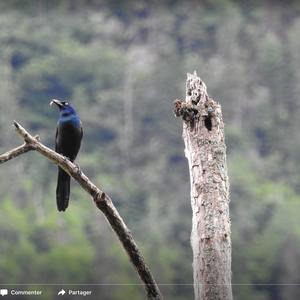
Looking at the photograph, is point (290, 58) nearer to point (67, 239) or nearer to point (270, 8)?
point (270, 8)

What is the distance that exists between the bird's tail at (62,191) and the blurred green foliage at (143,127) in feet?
5.29

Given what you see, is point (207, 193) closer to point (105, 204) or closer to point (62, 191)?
point (105, 204)

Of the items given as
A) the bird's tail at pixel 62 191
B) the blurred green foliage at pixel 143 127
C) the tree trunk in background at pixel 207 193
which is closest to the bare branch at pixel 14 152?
the tree trunk in background at pixel 207 193

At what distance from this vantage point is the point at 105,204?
3.49 meters

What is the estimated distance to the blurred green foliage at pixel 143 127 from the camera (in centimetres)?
661

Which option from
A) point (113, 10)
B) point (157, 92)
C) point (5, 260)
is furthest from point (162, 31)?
point (5, 260)

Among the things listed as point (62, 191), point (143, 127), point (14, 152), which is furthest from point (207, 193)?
point (143, 127)

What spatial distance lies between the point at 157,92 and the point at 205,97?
418 cm

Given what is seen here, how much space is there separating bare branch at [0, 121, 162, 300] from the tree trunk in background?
229 millimetres

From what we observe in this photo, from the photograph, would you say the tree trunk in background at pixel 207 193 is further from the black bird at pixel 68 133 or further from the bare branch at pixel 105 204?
the black bird at pixel 68 133

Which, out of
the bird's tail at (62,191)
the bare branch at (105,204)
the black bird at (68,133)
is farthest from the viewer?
the black bird at (68,133)

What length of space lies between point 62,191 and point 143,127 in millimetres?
3055

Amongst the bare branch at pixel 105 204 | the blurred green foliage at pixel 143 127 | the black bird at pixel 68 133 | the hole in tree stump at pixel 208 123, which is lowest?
the bare branch at pixel 105 204

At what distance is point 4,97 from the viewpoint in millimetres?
7121
